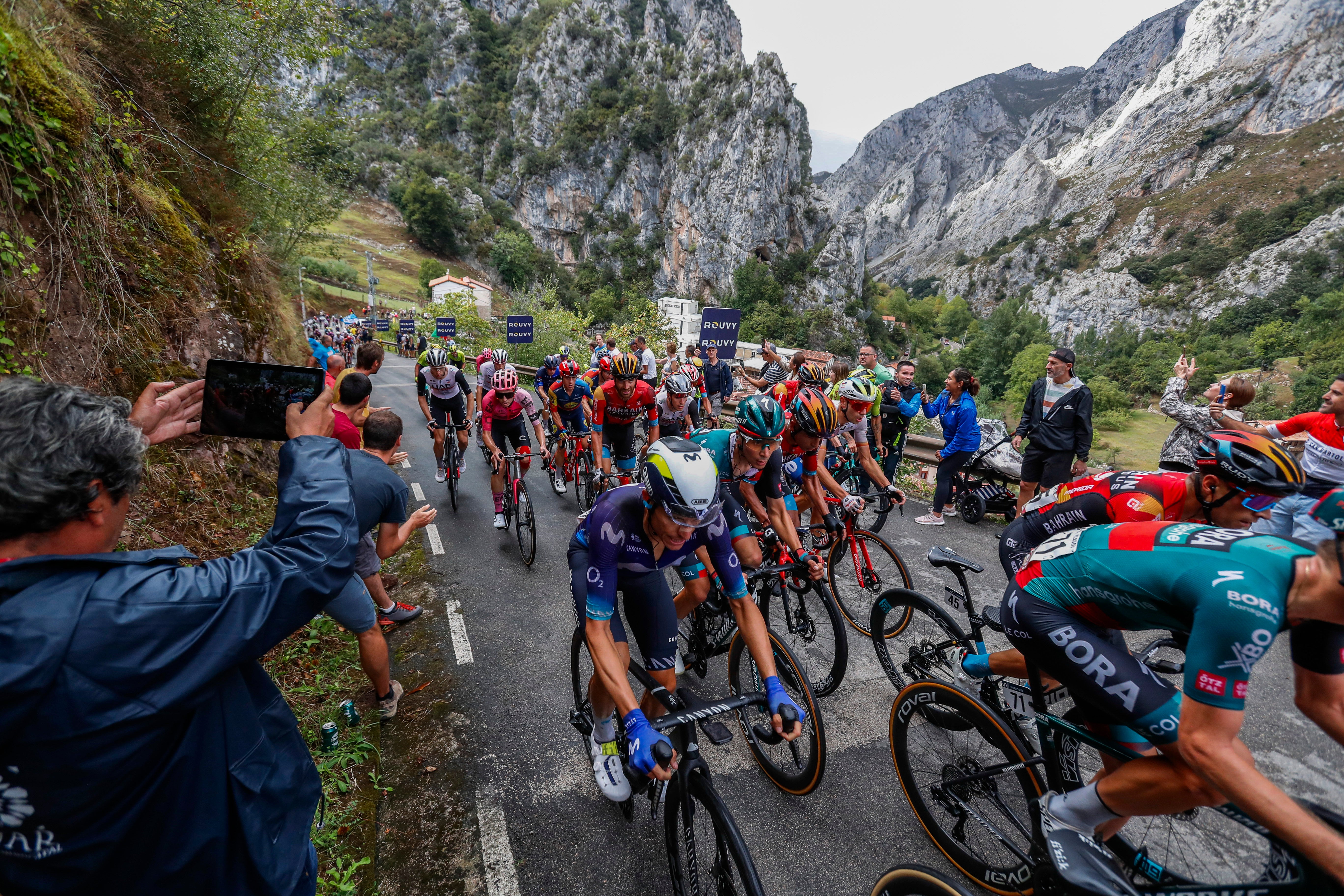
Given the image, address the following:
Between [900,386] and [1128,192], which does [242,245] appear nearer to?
[900,386]

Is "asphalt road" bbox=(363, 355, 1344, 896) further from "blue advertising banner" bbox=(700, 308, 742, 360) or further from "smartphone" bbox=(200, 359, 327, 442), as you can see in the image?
"blue advertising banner" bbox=(700, 308, 742, 360)

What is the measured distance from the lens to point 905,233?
522ft

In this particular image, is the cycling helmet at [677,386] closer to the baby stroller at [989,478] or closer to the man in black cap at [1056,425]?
the baby stroller at [989,478]

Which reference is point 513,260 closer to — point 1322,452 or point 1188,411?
point 1188,411

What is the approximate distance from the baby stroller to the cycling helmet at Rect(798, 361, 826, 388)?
2.34m

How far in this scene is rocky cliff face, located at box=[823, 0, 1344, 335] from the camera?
250 ft

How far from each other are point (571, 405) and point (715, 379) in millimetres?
5293

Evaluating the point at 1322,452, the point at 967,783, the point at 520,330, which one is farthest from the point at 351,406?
the point at 520,330

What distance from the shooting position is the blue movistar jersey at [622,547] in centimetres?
253

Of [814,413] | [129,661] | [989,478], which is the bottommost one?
[989,478]

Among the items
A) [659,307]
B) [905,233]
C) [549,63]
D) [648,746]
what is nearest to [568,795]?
[648,746]

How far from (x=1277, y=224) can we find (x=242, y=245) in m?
106

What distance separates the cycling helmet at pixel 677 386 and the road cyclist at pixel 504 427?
5.82 feet

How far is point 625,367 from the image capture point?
6.53 m
